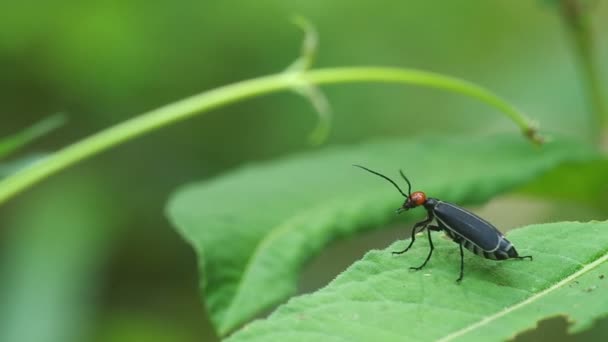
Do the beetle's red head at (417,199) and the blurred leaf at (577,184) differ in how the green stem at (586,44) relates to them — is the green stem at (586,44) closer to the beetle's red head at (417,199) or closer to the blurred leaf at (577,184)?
the blurred leaf at (577,184)

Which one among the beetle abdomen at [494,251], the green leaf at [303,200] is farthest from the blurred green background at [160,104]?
the beetle abdomen at [494,251]

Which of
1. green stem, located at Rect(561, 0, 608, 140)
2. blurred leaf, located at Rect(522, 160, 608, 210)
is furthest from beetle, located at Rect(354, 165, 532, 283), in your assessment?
green stem, located at Rect(561, 0, 608, 140)

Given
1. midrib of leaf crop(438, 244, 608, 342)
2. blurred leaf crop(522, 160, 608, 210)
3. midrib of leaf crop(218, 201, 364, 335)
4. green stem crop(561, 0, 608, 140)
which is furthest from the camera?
green stem crop(561, 0, 608, 140)

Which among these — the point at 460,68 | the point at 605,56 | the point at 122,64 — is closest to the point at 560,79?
the point at 605,56

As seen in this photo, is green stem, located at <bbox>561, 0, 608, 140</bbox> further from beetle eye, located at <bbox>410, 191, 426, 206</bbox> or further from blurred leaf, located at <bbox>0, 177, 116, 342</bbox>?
blurred leaf, located at <bbox>0, 177, 116, 342</bbox>

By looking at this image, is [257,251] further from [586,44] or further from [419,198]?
[586,44]
